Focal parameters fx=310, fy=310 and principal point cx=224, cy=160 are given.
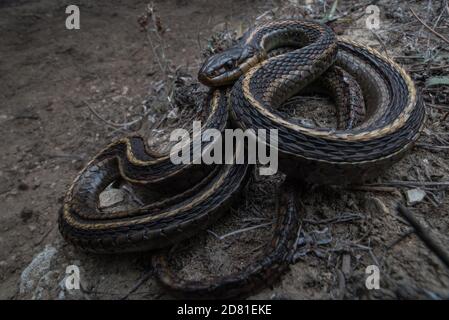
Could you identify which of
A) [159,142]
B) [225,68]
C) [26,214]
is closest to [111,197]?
[159,142]

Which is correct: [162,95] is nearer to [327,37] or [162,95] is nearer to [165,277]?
[327,37]

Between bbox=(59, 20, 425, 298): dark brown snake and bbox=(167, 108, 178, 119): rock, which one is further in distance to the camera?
bbox=(167, 108, 178, 119): rock

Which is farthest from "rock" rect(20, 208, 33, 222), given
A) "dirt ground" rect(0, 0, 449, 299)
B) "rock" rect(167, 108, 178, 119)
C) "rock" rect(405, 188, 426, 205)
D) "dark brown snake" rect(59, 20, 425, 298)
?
"rock" rect(405, 188, 426, 205)

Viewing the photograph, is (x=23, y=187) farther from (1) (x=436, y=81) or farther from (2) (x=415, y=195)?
(1) (x=436, y=81)

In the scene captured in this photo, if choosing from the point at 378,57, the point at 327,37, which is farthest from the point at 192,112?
the point at 378,57

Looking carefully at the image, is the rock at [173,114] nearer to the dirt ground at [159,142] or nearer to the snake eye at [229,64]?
the dirt ground at [159,142]

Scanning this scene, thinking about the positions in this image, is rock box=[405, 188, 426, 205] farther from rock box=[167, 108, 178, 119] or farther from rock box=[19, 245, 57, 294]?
rock box=[19, 245, 57, 294]

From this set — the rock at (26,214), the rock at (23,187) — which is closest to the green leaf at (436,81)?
the rock at (26,214)
